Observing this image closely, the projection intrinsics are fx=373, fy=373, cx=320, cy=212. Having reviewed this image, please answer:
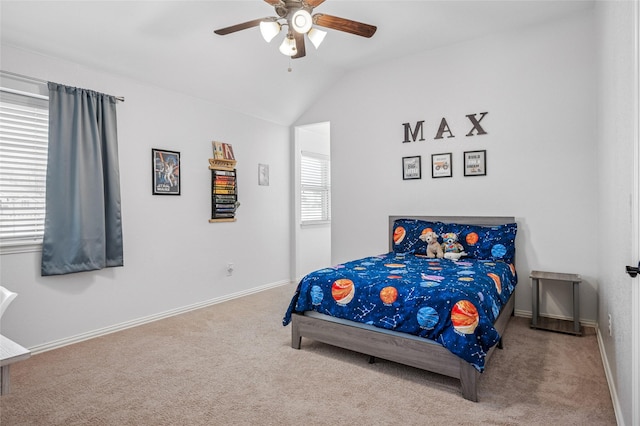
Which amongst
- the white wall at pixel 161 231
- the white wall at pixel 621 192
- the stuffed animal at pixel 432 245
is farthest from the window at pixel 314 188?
the white wall at pixel 621 192

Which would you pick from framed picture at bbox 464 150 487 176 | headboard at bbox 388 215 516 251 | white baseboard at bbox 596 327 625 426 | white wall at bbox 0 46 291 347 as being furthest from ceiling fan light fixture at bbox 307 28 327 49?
white baseboard at bbox 596 327 625 426

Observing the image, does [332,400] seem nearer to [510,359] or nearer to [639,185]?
[510,359]

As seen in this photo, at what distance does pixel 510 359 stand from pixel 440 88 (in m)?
2.89

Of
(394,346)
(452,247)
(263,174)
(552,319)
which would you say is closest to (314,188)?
(263,174)

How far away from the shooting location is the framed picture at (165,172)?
12.3 ft

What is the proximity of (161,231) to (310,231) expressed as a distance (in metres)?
2.46

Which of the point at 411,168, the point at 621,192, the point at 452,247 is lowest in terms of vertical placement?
the point at 452,247

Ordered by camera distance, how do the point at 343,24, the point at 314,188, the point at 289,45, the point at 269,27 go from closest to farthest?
the point at 269,27, the point at 343,24, the point at 289,45, the point at 314,188

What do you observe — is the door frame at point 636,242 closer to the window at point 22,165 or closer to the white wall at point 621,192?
the white wall at point 621,192

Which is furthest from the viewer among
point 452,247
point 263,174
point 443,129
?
point 263,174

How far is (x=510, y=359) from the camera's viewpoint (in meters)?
2.73

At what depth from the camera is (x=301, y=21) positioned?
2336mm

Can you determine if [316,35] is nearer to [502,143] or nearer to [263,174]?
[502,143]

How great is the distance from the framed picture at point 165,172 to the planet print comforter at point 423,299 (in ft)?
6.22
